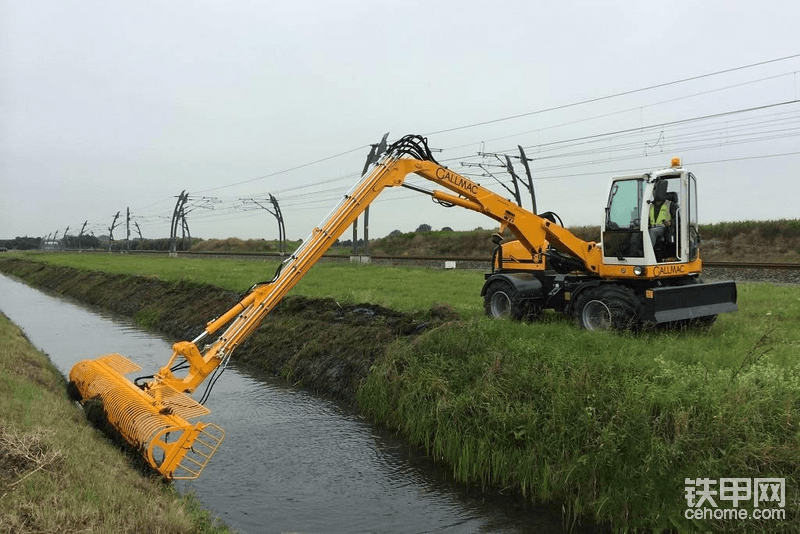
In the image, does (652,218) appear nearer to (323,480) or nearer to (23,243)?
(323,480)

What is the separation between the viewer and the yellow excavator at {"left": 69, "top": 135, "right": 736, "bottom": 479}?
27.8 feet

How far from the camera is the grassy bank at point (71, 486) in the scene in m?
4.79

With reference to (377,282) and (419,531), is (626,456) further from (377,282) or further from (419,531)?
(377,282)

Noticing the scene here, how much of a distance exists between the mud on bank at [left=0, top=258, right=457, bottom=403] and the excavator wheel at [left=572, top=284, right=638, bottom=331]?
2.95m

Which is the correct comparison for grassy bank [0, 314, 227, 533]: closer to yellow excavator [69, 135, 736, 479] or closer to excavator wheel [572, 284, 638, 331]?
yellow excavator [69, 135, 736, 479]

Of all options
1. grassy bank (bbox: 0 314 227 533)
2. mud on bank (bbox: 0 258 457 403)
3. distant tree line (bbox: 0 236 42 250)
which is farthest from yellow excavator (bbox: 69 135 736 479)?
distant tree line (bbox: 0 236 42 250)

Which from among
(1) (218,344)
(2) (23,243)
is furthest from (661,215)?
(2) (23,243)

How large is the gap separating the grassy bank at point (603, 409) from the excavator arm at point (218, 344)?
91.2 inches

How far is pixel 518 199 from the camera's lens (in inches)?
1487

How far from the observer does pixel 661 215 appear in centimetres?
1075

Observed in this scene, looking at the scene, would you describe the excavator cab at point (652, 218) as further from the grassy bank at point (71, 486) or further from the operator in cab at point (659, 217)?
the grassy bank at point (71, 486)

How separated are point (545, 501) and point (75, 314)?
82.3ft

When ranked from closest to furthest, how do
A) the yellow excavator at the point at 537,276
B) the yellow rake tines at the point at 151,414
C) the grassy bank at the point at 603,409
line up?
1. the grassy bank at the point at 603,409
2. the yellow rake tines at the point at 151,414
3. the yellow excavator at the point at 537,276

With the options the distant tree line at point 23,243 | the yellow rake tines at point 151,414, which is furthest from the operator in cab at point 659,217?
the distant tree line at point 23,243
